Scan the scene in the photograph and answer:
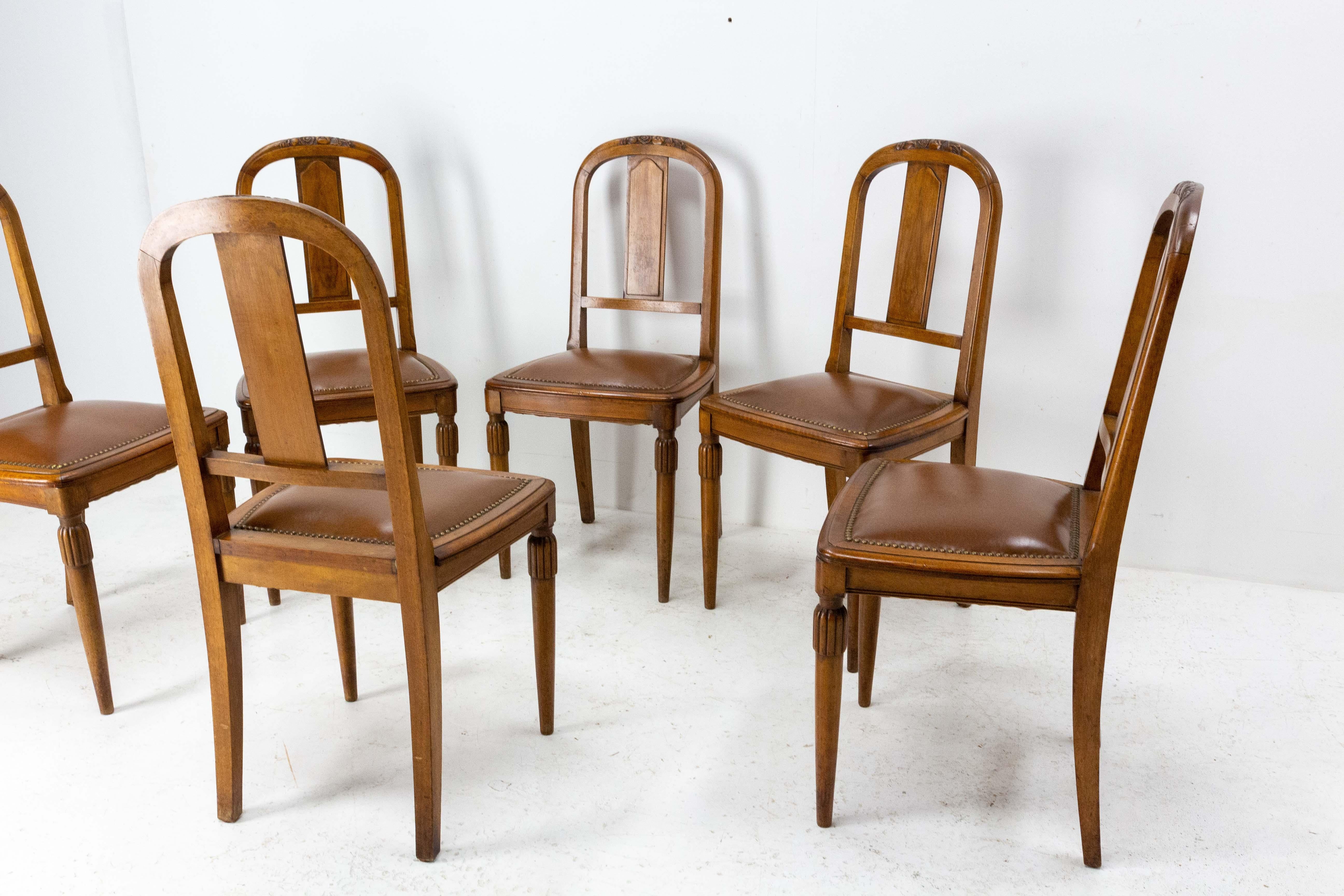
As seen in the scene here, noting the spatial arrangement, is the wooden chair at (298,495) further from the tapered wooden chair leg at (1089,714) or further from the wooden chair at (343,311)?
the tapered wooden chair leg at (1089,714)

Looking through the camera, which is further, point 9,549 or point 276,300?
point 9,549

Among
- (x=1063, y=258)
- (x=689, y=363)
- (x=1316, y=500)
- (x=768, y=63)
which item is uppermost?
(x=768, y=63)

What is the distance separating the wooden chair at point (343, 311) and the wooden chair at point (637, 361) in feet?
0.45

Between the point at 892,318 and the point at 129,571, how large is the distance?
2014mm

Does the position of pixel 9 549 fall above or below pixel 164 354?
below

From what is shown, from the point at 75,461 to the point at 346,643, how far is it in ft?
2.01

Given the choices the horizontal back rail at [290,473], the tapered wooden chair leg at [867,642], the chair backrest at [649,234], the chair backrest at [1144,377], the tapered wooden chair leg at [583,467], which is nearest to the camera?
the chair backrest at [1144,377]

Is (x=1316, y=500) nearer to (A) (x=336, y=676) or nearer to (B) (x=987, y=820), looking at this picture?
(B) (x=987, y=820)

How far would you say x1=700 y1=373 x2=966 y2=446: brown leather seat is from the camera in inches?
81.2

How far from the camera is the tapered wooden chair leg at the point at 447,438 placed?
2432 mm

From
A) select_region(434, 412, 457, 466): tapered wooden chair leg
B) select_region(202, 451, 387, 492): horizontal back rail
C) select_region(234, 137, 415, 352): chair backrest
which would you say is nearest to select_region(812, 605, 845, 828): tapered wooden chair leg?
select_region(202, 451, 387, 492): horizontal back rail

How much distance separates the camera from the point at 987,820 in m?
1.65

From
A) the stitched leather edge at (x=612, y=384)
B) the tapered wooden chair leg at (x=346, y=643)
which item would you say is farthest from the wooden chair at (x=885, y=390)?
the tapered wooden chair leg at (x=346, y=643)

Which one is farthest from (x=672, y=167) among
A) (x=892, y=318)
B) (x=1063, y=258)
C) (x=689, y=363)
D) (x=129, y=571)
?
(x=129, y=571)
